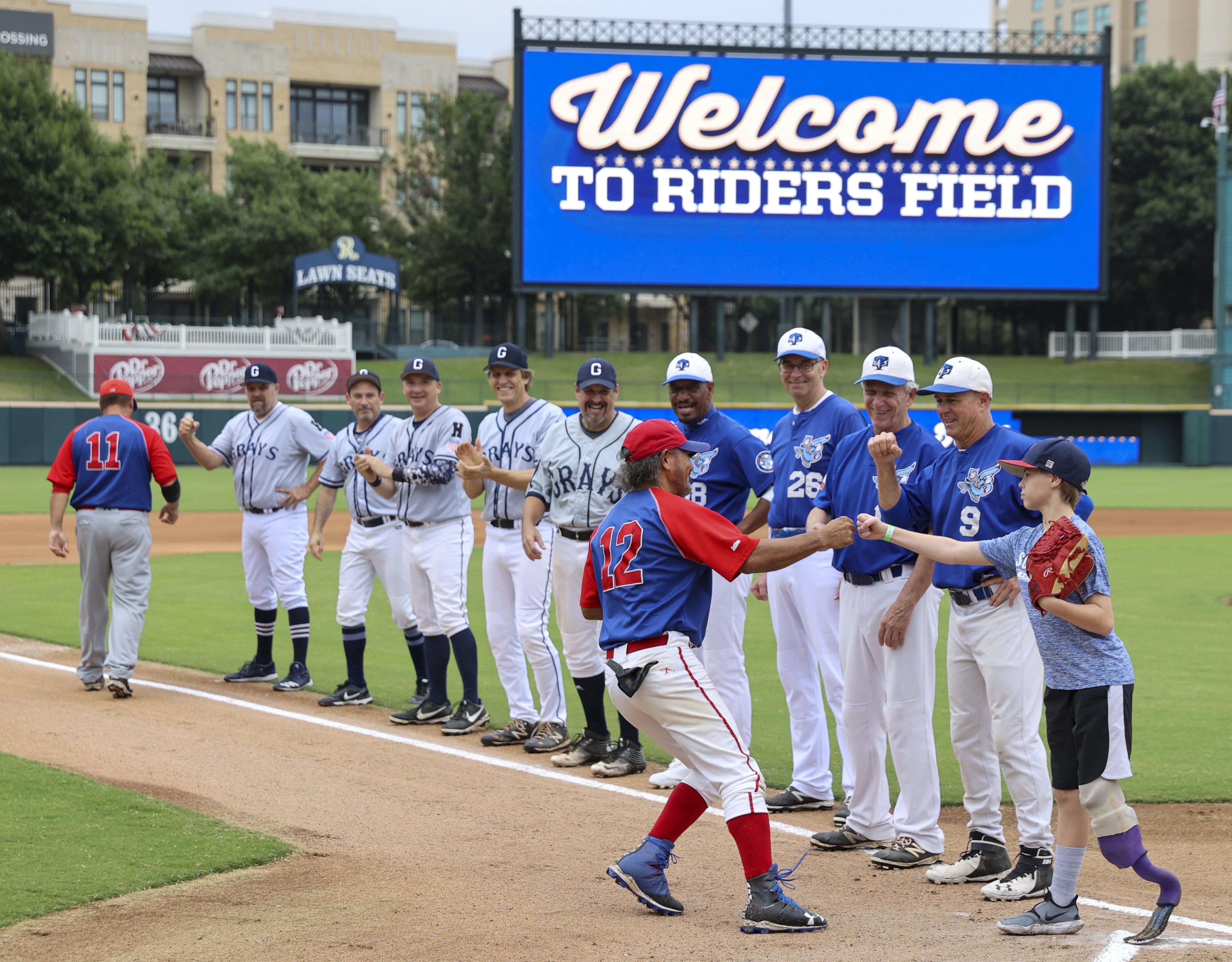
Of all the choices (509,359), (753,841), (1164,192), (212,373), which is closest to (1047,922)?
(753,841)

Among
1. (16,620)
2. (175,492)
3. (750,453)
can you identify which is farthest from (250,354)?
(750,453)

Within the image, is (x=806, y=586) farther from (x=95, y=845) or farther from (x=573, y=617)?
(x=95, y=845)

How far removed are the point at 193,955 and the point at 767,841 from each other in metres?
1.95

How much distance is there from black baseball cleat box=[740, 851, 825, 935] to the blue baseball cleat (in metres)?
0.30

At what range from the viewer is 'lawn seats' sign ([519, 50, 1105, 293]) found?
1275 inches

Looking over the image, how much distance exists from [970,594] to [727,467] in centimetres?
169

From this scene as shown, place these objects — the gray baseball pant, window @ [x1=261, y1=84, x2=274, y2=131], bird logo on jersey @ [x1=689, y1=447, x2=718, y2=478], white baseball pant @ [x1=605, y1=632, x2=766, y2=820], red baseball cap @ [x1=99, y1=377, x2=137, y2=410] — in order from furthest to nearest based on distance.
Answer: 1. window @ [x1=261, y1=84, x2=274, y2=131]
2. red baseball cap @ [x1=99, y1=377, x2=137, y2=410]
3. the gray baseball pant
4. bird logo on jersey @ [x1=689, y1=447, x2=718, y2=478]
5. white baseball pant @ [x1=605, y1=632, x2=766, y2=820]

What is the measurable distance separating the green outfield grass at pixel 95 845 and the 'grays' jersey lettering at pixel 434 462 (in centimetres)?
240

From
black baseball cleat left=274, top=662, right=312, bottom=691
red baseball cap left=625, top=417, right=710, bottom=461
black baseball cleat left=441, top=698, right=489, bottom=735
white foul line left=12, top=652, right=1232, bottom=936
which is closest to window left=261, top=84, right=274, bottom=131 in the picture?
white foul line left=12, top=652, right=1232, bottom=936

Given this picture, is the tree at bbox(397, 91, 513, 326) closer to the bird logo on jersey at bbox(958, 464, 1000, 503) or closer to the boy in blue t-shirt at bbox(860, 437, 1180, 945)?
the bird logo on jersey at bbox(958, 464, 1000, 503)

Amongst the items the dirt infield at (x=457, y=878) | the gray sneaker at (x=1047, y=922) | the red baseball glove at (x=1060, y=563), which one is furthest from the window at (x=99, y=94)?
the gray sneaker at (x=1047, y=922)

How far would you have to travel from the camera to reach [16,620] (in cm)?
1153

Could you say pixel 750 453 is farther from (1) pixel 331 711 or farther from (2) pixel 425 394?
(1) pixel 331 711

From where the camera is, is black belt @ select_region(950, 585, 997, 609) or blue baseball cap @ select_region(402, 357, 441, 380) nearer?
black belt @ select_region(950, 585, 997, 609)
